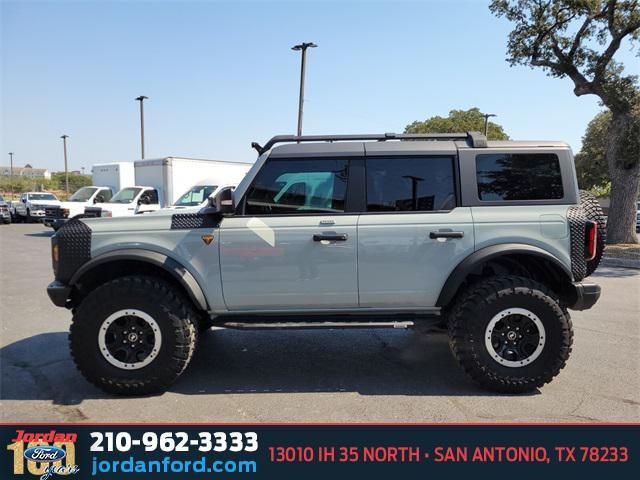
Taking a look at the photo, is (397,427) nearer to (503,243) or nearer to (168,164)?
(503,243)

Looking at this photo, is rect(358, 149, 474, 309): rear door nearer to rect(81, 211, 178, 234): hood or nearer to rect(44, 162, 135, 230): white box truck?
rect(81, 211, 178, 234): hood

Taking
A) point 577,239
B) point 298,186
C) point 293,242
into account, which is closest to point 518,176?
point 577,239

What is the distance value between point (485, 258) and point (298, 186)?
1.69m

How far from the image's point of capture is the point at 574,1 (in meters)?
13.3

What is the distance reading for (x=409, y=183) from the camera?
13.0ft

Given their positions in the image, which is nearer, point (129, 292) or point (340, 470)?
point (340, 470)

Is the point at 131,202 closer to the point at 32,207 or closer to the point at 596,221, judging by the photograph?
the point at 32,207

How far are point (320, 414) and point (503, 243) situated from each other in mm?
2055

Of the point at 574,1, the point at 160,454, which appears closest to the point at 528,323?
the point at 160,454

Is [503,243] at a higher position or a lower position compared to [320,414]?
higher

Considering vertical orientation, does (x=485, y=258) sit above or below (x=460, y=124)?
below

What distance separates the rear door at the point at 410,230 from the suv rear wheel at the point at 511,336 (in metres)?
0.36

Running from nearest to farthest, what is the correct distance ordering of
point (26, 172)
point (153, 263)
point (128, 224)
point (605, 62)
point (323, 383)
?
point (153, 263)
point (128, 224)
point (323, 383)
point (605, 62)
point (26, 172)

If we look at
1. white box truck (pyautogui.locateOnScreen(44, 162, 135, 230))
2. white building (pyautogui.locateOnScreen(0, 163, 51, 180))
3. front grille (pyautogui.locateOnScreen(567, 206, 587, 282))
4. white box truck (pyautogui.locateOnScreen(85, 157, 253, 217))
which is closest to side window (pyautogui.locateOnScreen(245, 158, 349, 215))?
front grille (pyautogui.locateOnScreen(567, 206, 587, 282))
